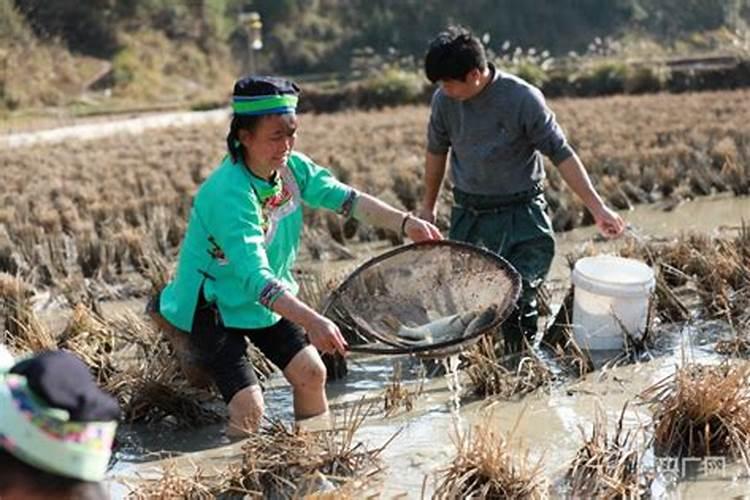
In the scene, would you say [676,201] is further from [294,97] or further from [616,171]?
[294,97]

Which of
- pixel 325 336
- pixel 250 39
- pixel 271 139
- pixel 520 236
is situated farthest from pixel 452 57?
pixel 250 39

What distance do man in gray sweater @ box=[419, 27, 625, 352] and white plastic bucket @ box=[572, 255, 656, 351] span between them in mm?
198

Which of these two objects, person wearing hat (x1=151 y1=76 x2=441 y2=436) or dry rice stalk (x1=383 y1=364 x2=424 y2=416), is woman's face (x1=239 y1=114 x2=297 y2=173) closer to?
person wearing hat (x1=151 y1=76 x2=441 y2=436)

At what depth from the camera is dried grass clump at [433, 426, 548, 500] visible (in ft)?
11.0

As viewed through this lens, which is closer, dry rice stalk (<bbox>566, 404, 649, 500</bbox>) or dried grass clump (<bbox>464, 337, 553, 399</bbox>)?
dry rice stalk (<bbox>566, 404, 649, 500</bbox>)

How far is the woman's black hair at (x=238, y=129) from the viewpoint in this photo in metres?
3.97

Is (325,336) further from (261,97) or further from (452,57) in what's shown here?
(452,57)

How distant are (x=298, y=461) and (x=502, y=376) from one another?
1162 mm

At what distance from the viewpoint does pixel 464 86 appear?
4797 mm

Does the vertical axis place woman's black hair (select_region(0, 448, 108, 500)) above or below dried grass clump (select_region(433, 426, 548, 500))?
above

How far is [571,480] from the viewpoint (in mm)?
3551

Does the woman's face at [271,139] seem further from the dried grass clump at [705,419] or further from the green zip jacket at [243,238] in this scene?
the dried grass clump at [705,419]

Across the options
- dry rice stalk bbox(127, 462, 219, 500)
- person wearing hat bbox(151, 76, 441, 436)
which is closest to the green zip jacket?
person wearing hat bbox(151, 76, 441, 436)

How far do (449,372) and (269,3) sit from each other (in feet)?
126
